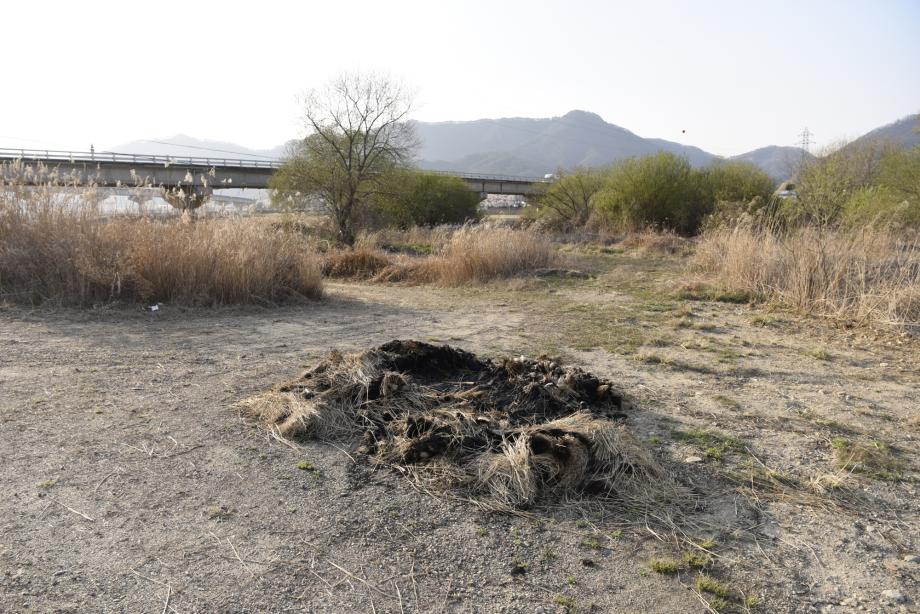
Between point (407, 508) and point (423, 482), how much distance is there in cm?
22

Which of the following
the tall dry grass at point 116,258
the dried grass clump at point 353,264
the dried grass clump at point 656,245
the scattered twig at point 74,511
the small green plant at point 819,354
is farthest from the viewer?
the dried grass clump at point 656,245

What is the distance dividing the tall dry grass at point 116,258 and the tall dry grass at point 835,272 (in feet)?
20.8

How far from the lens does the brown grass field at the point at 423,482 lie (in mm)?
2289

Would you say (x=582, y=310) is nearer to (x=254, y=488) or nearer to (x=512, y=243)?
(x=512, y=243)

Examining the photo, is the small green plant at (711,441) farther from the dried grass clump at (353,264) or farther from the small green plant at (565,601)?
the dried grass clump at (353,264)

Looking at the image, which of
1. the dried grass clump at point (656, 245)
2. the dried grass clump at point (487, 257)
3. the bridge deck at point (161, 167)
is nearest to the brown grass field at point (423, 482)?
the dried grass clump at point (487, 257)

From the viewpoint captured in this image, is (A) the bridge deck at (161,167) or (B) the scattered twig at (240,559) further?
(A) the bridge deck at (161,167)

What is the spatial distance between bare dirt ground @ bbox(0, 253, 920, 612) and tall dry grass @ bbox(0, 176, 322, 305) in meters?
2.07

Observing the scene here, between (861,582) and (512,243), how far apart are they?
32.9 ft

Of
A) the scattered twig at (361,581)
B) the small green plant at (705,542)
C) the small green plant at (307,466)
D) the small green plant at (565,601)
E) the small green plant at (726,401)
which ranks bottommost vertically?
the small green plant at (307,466)

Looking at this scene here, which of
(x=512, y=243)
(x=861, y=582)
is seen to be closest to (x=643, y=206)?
(x=512, y=243)

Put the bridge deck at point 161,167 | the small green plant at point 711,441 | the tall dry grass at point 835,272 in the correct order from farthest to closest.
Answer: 1. the bridge deck at point 161,167
2. the tall dry grass at point 835,272
3. the small green plant at point 711,441

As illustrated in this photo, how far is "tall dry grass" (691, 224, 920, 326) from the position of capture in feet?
21.5

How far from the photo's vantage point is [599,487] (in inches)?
117
